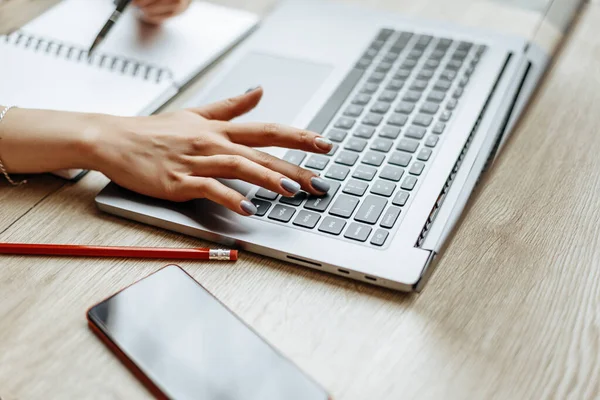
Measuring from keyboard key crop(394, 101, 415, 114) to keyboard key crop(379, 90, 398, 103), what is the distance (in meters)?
0.02

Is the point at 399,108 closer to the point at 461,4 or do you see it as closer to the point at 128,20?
the point at 461,4

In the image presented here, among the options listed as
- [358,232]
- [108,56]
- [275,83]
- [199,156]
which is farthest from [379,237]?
[108,56]

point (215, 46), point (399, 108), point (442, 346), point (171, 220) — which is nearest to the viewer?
point (442, 346)

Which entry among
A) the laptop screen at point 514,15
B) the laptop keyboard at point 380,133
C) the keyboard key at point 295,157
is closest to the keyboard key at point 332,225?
the laptop keyboard at point 380,133

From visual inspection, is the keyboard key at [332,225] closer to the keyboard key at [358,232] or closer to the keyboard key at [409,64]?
the keyboard key at [358,232]

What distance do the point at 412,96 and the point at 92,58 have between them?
47 cm

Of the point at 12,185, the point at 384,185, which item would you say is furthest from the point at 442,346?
the point at 12,185

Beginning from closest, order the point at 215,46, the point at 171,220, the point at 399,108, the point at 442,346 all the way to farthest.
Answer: the point at 442,346, the point at 171,220, the point at 399,108, the point at 215,46

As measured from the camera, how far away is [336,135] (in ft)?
2.38

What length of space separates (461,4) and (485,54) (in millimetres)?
208

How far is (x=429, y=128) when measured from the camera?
0.72m

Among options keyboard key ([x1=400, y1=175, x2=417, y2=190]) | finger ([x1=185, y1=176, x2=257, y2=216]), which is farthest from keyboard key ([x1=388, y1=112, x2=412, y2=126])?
finger ([x1=185, y1=176, x2=257, y2=216])

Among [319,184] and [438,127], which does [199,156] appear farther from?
[438,127]

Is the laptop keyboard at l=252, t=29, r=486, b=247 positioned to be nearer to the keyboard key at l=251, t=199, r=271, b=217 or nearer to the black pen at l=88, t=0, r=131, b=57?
the keyboard key at l=251, t=199, r=271, b=217
